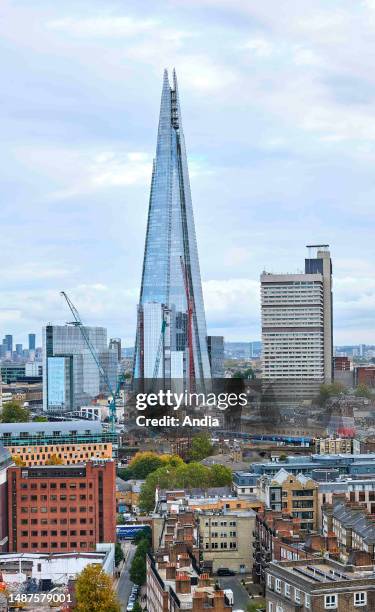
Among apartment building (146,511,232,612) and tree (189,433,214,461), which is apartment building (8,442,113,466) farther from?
apartment building (146,511,232,612)

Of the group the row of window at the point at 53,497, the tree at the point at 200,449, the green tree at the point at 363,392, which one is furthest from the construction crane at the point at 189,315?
the row of window at the point at 53,497

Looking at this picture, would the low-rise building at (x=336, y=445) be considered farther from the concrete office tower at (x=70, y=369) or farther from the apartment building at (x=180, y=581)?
the concrete office tower at (x=70, y=369)

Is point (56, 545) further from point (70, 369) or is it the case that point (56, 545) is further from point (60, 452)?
point (70, 369)

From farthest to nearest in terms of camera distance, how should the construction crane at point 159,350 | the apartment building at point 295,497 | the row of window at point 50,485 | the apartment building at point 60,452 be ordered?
1. the construction crane at point 159,350
2. the apartment building at point 60,452
3. the row of window at point 50,485
4. the apartment building at point 295,497

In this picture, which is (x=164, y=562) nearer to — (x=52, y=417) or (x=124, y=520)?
(x=124, y=520)

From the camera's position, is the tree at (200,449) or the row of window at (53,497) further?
the tree at (200,449)
